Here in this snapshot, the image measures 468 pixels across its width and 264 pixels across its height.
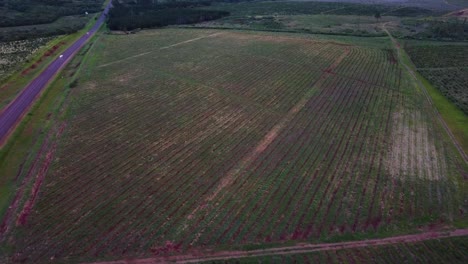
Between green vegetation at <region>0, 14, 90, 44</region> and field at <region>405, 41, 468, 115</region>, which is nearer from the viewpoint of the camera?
field at <region>405, 41, 468, 115</region>

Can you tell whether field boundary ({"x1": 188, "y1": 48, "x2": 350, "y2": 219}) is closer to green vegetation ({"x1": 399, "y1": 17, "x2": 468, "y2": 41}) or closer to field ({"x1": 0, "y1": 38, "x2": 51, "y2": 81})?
field ({"x1": 0, "y1": 38, "x2": 51, "y2": 81})

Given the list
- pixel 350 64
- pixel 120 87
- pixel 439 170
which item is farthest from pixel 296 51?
pixel 439 170

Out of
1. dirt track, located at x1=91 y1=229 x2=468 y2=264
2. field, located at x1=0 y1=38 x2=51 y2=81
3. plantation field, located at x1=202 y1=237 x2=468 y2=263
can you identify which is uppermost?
field, located at x1=0 y1=38 x2=51 y2=81

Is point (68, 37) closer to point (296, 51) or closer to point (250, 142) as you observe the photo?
point (296, 51)

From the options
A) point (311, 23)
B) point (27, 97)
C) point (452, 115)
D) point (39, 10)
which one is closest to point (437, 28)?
point (311, 23)

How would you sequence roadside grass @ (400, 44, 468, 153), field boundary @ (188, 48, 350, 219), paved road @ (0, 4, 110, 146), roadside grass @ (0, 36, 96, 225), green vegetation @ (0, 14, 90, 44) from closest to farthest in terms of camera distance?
field boundary @ (188, 48, 350, 219) < roadside grass @ (0, 36, 96, 225) < roadside grass @ (400, 44, 468, 153) < paved road @ (0, 4, 110, 146) < green vegetation @ (0, 14, 90, 44)

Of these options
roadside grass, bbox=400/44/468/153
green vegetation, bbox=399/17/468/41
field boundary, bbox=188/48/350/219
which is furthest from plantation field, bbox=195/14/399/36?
field boundary, bbox=188/48/350/219

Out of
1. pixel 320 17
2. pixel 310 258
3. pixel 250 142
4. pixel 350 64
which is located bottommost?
pixel 310 258
